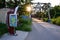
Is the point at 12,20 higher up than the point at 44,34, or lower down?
higher up

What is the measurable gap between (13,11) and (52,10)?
4697 cm

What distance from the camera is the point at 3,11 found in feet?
66.9

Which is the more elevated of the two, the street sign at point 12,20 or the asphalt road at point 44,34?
the street sign at point 12,20

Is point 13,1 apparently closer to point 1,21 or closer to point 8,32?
point 1,21

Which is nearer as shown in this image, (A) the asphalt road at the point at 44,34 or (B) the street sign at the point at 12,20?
(A) the asphalt road at the point at 44,34

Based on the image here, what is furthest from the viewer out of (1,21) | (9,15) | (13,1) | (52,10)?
(52,10)

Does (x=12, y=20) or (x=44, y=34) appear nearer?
(x=12, y=20)

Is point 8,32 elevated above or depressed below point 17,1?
below

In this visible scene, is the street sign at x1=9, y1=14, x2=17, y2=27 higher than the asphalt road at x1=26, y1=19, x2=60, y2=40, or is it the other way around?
the street sign at x1=9, y1=14, x2=17, y2=27

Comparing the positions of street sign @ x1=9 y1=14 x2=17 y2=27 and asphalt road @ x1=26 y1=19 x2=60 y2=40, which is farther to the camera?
street sign @ x1=9 y1=14 x2=17 y2=27

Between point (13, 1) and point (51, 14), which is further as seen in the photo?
point (51, 14)

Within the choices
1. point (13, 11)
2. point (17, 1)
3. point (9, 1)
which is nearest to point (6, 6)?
point (9, 1)

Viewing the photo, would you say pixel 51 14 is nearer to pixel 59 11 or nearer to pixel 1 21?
pixel 59 11

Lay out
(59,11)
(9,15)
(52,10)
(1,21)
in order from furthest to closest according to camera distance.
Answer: (52,10) < (59,11) < (1,21) < (9,15)
